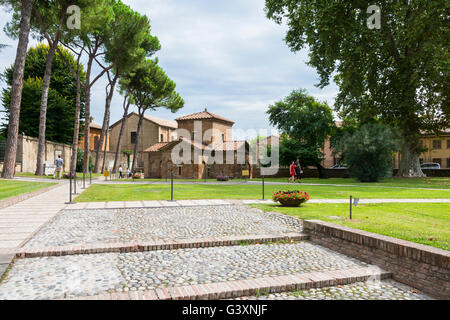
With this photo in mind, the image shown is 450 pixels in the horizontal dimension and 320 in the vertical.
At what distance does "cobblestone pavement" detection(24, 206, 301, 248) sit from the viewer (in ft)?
17.8

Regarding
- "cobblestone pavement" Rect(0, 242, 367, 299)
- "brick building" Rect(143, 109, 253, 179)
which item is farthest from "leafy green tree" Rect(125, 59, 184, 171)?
"cobblestone pavement" Rect(0, 242, 367, 299)

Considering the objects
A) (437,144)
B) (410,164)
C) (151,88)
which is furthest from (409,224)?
(437,144)

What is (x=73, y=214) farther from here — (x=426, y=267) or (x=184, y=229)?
(x=426, y=267)

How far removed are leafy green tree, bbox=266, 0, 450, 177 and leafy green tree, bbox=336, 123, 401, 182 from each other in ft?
4.37

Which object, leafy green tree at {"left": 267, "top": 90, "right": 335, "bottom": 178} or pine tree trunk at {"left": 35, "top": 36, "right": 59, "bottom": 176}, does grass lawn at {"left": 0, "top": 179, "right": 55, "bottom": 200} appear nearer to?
pine tree trunk at {"left": 35, "top": 36, "right": 59, "bottom": 176}

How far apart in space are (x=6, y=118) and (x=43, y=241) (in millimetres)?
31901

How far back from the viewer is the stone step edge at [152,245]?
4402mm

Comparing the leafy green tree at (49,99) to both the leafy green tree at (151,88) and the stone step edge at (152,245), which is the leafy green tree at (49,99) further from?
the stone step edge at (152,245)

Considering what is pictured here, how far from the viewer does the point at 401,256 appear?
12.7ft

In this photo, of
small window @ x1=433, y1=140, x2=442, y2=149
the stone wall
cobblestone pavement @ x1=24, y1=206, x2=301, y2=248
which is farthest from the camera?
small window @ x1=433, y1=140, x2=442, y2=149

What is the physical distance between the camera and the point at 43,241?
5051 millimetres

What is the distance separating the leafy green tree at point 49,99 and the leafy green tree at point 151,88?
6332 millimetres
